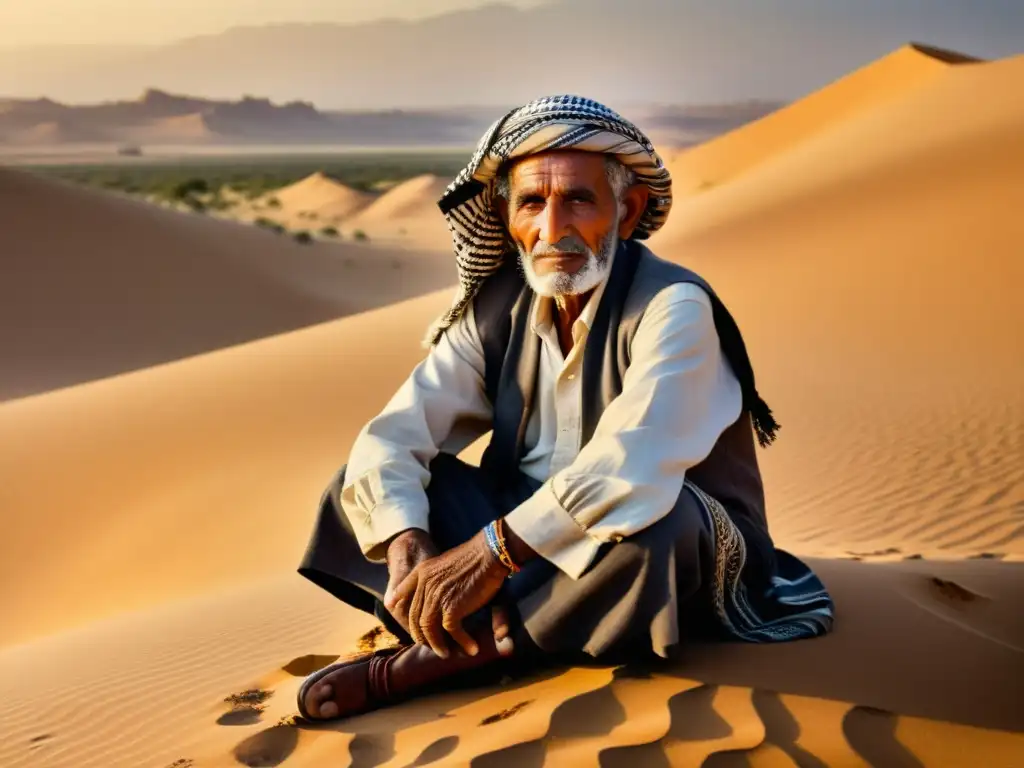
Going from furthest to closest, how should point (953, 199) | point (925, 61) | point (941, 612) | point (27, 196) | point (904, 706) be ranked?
point (925, 61) < point (27, 196) < point (953, 199) < point (941, 612) < point (904, 706)

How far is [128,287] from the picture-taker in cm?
2616

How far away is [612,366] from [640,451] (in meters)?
0.44

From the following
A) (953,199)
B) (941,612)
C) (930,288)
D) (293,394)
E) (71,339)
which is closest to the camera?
(941,612)

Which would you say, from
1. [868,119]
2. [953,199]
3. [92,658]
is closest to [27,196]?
[868,119]

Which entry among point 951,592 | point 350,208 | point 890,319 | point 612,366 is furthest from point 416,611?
point 350,208

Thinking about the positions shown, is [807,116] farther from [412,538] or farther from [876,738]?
[876,738]

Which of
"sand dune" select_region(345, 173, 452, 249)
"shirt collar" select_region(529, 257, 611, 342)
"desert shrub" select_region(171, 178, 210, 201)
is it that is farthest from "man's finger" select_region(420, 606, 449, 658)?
"desert shrub" select_region(171, 178, 210, 201)

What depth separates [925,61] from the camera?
32.8 m

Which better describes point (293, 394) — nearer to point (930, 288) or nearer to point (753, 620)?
point (930, 288)

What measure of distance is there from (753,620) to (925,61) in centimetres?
3243

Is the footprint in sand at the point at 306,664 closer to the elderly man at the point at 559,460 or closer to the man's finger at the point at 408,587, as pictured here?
the elderly man at the point at 559,460

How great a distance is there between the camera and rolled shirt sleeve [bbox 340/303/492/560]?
3.57m

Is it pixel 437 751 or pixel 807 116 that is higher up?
pixel 807 116

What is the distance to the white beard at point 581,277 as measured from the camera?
3590 millimetres
